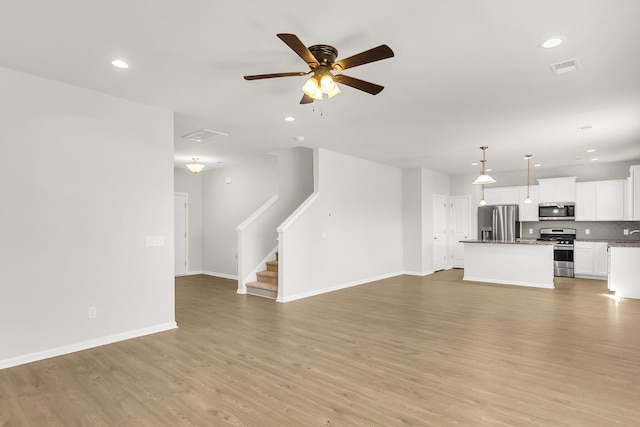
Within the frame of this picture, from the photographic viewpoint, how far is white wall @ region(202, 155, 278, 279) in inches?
328

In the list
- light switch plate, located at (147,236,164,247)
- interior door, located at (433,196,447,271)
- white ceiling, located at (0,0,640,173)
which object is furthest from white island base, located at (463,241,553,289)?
light switch plate, located at (147,236,164,247)

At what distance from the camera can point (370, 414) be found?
249 cm

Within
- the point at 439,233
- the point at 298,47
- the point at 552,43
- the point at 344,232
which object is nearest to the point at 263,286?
the point at 344,232

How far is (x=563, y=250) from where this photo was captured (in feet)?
28.5

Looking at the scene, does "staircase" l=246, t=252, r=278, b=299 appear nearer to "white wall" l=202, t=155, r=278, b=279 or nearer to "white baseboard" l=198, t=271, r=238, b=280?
"white wall" l=202, t=155, r=278, b=279

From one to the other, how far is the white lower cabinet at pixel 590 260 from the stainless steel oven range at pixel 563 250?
10cm

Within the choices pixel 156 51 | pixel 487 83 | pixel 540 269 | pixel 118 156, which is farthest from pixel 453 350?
pixel 540 269

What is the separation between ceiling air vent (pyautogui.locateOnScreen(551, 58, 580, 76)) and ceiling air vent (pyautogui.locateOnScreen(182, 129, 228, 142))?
4.59m

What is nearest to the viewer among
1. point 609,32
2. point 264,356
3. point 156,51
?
point 609,32

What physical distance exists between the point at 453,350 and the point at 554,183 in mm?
7238

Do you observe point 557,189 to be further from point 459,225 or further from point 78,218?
point 78,218

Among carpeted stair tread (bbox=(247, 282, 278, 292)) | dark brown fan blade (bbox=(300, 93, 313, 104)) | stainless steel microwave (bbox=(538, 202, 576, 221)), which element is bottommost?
carpeted stair tread (bbox=(247, 282, 278, 292))

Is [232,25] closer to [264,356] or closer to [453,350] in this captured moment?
[264,356]

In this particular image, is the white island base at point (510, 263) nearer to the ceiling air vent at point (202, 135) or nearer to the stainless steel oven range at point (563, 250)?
the stainless steel oven range at point (563, 250)
